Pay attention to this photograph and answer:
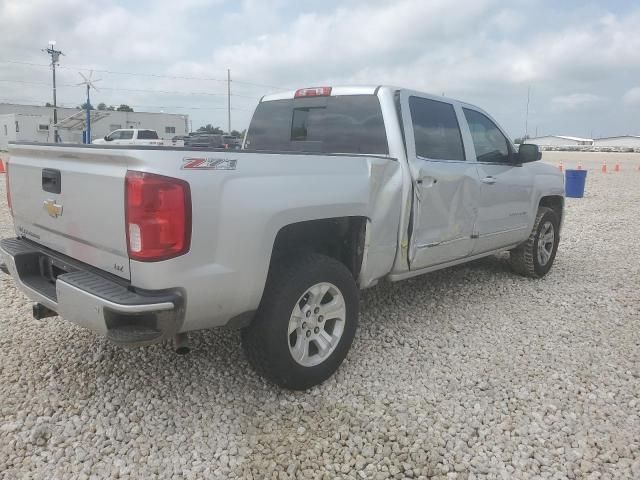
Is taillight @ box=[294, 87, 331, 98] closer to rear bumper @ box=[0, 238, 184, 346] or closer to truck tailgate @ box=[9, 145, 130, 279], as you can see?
truck tailgate @ box=[9, 145, 130, 279]

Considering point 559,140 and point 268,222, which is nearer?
point 268,222

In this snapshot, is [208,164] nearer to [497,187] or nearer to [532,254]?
[497,187]

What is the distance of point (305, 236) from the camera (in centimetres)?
334

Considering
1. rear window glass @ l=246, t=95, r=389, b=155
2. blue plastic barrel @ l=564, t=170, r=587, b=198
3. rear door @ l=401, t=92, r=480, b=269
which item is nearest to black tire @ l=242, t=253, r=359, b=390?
rear door @ l=401, t=92, r=480, b=269

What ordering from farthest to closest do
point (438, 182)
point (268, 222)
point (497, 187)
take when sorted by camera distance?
point (497, 187) → point (438, 182) → point (268, 222)

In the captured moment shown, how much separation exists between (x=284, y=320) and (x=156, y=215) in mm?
957

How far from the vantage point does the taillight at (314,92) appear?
423 cm

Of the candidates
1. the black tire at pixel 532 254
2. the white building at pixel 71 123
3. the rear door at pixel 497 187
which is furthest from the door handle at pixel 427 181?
the white building at pixel 71 123

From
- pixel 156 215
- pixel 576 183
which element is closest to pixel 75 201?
pixel 156 215

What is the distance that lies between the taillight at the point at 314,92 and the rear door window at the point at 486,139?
1327 mm

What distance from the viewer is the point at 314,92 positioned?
429cm

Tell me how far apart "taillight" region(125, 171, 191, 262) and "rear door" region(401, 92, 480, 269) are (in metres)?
1.88

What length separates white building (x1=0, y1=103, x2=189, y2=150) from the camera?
42372mm

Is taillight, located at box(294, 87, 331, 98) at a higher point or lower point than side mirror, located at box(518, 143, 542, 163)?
higher
